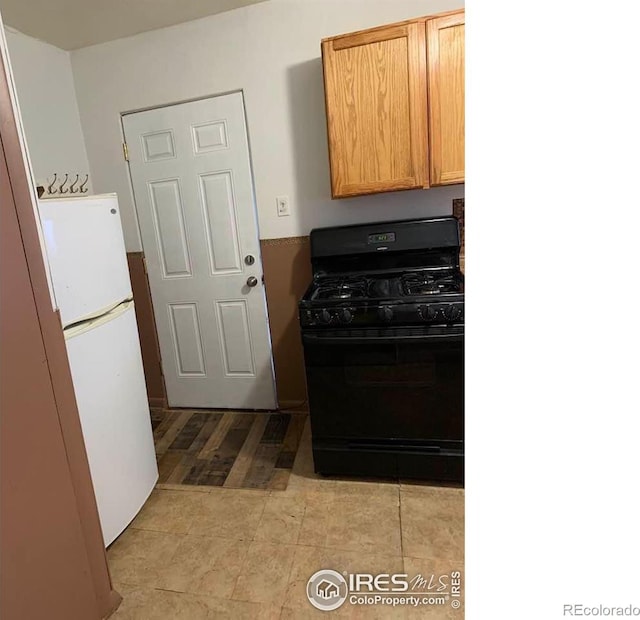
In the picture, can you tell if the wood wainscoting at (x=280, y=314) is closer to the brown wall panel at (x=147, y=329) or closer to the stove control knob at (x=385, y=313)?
the brown wall panel at (x=147, y=329)

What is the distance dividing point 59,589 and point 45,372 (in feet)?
2.04

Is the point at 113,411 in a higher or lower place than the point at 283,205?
lower

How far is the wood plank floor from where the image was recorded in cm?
210

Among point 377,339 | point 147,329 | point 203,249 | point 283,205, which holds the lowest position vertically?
point 147,329

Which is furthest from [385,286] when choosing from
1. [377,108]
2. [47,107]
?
[47,107]

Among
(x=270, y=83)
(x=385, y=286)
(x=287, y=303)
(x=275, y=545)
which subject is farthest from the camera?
(x=287, y=303)

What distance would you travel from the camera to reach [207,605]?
4.63 ft

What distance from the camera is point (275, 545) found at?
1.65 meters

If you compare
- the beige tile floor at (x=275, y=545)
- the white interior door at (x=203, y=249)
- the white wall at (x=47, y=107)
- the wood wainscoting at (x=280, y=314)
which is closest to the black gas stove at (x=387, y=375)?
the beige tile floor at (x=275, y=545)

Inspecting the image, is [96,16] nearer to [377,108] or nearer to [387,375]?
[377,108]

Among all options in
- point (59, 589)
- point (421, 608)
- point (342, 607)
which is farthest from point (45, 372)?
point (421, 608)

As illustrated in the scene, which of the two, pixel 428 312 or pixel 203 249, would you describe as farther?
pixel 203 249

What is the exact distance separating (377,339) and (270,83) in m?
1.56

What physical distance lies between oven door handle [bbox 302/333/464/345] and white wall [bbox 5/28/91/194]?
178cm
